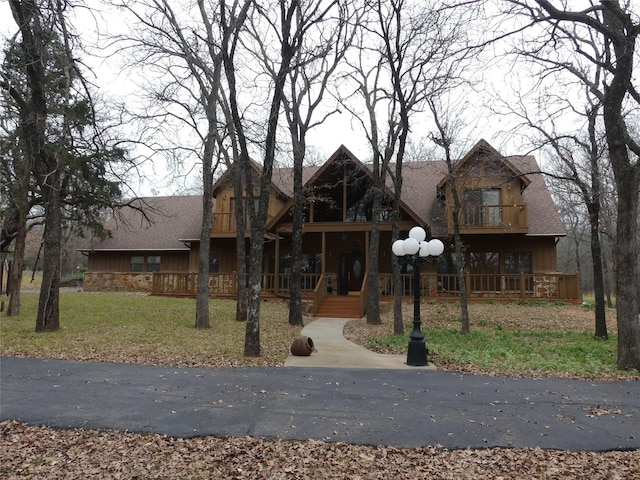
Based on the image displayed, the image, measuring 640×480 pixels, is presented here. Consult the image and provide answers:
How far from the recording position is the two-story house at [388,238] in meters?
19.4

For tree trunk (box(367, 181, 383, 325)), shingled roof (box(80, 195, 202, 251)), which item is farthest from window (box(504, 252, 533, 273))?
shingled roof (box(80, 195, 202, 251))

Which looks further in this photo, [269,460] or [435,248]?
[435,248]

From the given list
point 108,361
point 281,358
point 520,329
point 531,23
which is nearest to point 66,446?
point 108,361

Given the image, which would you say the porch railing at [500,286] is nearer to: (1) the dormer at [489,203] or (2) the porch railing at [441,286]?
(2) the porch railing at [441,286]

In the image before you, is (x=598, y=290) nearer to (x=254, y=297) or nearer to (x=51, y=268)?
(x=254, y=297)

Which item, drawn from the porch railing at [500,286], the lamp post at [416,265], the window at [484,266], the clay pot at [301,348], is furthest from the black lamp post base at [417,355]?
the window at [484,266]

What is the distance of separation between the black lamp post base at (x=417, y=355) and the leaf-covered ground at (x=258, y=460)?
4397 millimetres

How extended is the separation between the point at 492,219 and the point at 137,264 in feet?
67.0

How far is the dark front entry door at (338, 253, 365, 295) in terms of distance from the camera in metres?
22.4

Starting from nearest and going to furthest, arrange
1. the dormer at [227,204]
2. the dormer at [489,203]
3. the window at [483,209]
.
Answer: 1. the dormer at [489,203]
2. the window at [483,209]
3. the dormer at [227,204]

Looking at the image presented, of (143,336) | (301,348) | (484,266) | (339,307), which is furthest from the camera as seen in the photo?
(484,266)


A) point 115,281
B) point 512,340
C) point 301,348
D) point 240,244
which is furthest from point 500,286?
point 115,281

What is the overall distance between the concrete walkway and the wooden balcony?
9.75m

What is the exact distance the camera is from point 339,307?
1819cm
